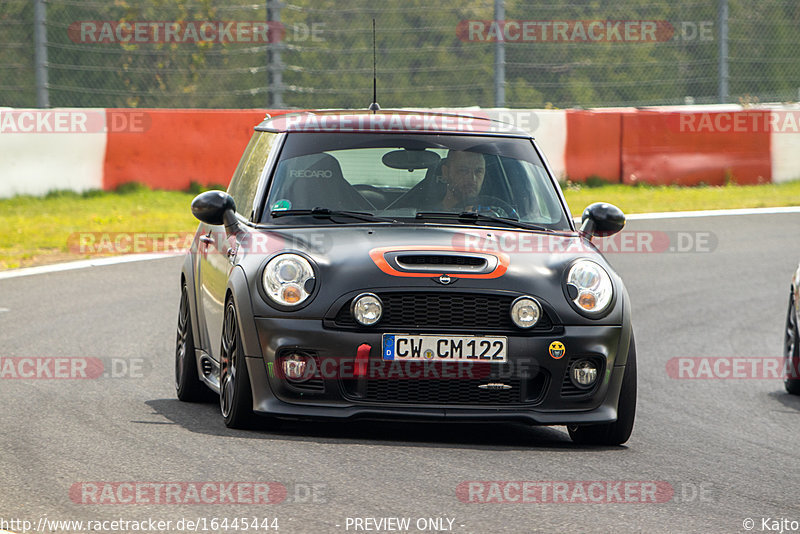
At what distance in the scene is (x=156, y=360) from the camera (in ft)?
29.1

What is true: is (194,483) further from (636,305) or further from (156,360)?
(636,305)

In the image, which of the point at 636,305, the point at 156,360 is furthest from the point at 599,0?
the point at 156,360

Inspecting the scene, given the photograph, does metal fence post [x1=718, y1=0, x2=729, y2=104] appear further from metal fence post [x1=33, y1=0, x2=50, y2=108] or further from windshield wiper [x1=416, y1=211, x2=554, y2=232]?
windshield wiper [x1=416, y1=211, x2=554, y2=232]

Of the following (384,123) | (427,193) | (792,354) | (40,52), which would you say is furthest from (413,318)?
(40,52)

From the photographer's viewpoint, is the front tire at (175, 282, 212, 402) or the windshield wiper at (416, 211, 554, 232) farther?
the front tire at (175, 282, 212, 402)

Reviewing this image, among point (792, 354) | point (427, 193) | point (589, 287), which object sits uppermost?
point (427, 193)

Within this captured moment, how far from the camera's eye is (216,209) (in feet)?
22.6

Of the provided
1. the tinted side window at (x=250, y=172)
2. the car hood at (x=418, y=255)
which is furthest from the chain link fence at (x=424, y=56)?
the car hood at (x=418, y=255)

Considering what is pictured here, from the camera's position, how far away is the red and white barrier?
1617 cm

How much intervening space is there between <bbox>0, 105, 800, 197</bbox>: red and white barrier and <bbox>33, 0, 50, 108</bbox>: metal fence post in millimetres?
695

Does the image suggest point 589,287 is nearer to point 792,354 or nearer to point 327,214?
point 327,214

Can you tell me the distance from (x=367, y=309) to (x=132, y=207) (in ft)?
35.4

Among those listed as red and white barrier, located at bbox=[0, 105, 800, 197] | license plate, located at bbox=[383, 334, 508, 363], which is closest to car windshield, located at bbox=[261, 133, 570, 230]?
license plate, located at bbox=[383, 334, 508, 363]

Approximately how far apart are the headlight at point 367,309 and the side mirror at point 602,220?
4.68 ft
